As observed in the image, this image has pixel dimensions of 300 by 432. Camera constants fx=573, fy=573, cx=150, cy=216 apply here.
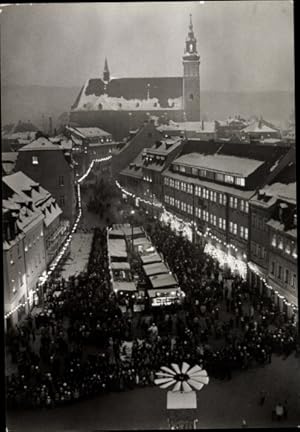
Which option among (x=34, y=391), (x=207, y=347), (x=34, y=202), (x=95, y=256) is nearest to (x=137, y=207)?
(x=95, y=256)

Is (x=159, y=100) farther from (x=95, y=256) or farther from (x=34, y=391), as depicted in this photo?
(x=34, y=391)

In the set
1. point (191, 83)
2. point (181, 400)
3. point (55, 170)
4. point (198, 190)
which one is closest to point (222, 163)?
point (198, 190)

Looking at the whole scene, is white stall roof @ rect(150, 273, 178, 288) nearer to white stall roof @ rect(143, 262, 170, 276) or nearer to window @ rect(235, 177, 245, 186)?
white stall roof @ rect(143, 262, 170, 276)

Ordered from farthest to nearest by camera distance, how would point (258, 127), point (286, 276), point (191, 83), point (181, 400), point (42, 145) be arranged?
point (191, 83) < point (42, 145) < point (258, 127) < point (286, 276) < point (181, 400)

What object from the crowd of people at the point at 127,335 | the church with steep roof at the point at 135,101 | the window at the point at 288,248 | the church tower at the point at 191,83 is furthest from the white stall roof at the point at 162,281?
the church tower at the point at 191,83

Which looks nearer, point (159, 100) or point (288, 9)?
point (288, 9)

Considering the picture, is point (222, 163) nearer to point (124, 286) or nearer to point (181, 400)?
point (124, 286)
